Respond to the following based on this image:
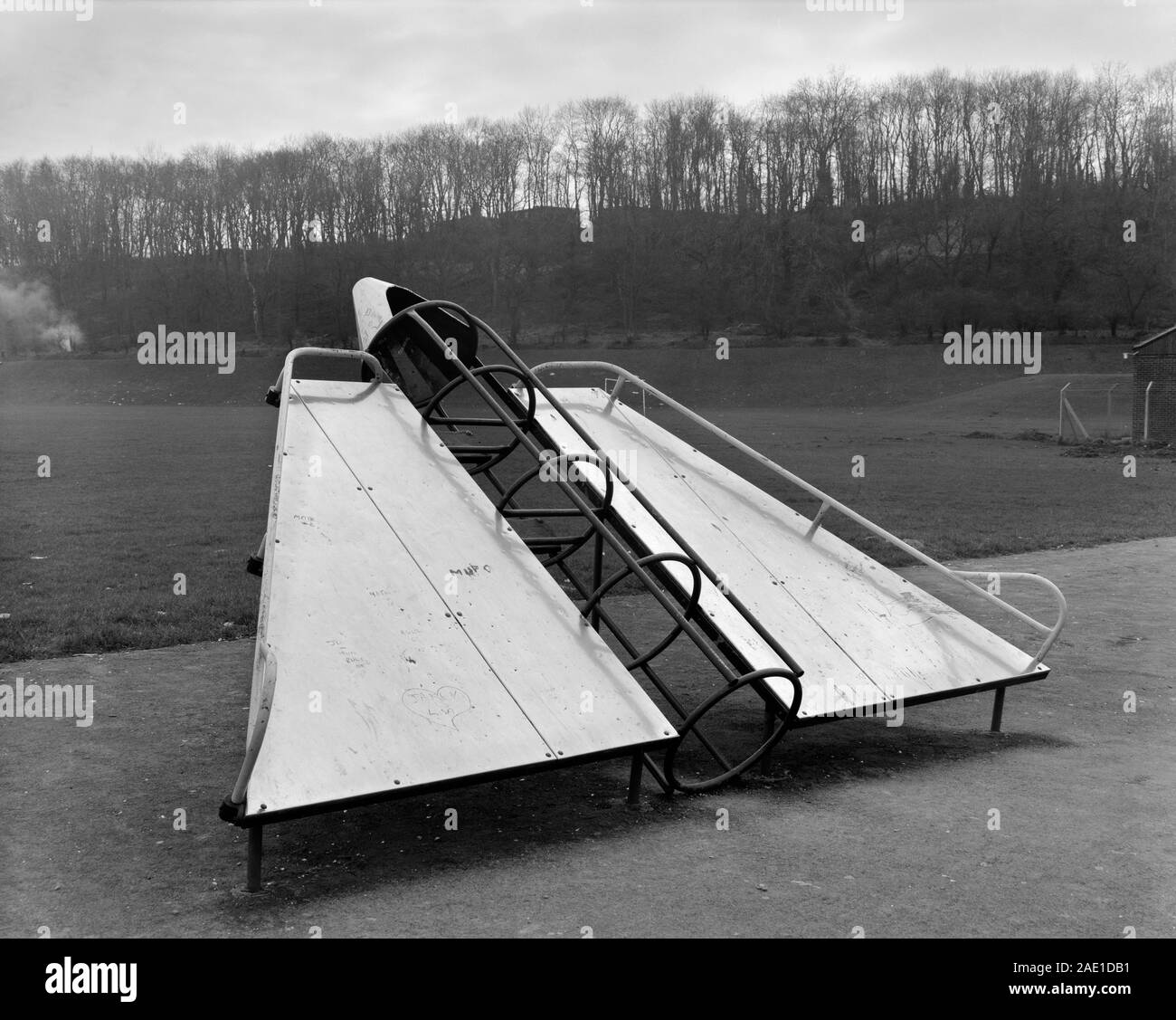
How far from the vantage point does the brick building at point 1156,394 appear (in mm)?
32188

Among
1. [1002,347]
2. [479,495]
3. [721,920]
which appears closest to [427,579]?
[479,495]

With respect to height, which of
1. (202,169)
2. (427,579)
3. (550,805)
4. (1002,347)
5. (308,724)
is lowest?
(550,805)

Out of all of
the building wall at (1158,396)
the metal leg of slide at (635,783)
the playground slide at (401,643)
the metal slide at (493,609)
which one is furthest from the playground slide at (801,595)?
the building wall at (1158,396)

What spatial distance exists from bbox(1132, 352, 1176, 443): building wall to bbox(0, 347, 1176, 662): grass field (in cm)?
321

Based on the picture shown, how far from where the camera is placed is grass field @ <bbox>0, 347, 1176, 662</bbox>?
32.3 feet

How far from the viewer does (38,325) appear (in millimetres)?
68562

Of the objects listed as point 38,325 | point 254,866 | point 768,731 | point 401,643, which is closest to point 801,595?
point 768,731

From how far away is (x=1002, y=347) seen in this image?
6212 cm

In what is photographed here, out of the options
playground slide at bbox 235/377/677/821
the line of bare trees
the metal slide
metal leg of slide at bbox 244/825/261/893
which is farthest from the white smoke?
metal leg of slide at bbox 244/825/261/893

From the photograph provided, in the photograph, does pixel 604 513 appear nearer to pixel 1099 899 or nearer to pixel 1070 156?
pixel 1099 899

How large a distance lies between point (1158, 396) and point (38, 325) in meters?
61.2

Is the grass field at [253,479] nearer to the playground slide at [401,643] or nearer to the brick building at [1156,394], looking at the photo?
the brick building at [1156,394]

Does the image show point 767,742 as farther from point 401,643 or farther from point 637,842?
point 401,643

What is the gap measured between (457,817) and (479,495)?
1599 mm
